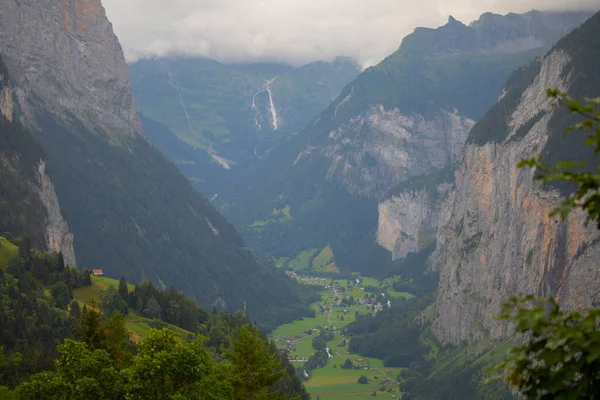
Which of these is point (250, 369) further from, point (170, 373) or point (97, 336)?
point (97, 336)

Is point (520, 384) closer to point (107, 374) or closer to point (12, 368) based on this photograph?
point (107, 374)

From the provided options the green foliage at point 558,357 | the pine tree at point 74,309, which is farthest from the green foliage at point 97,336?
the pine tree at point 74,309

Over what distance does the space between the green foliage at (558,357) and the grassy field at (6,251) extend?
482 ft

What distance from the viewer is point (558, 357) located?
17641mm

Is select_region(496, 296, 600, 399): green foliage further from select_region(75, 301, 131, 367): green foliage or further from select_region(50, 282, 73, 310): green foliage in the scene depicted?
select_region(50, 282, 73, 310): green foliage

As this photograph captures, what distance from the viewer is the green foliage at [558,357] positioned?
56.6 ft

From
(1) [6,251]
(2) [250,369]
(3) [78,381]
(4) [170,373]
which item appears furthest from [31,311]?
(3) [78,381]

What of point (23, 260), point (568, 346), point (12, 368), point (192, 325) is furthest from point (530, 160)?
point (192, 325)

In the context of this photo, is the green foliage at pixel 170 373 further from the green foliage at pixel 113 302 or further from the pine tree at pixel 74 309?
the green foliage at pixel 113 302

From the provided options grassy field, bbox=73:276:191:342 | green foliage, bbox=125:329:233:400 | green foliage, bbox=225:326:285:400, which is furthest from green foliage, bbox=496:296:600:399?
grassy field, bbox=73:276:191:342

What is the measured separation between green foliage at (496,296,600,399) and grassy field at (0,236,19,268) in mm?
146800

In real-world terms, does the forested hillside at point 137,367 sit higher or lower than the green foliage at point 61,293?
lower

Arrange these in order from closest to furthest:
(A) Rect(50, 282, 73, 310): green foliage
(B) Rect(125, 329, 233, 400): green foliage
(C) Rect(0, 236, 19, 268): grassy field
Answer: (B) Rect(125, 329, 233, 400): green foliage < (A) Rect(50, 282, 73, 310): green foliage < (C) Rect(0, 236, 19, 268): grassy field

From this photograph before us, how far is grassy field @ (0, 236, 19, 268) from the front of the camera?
506ft
